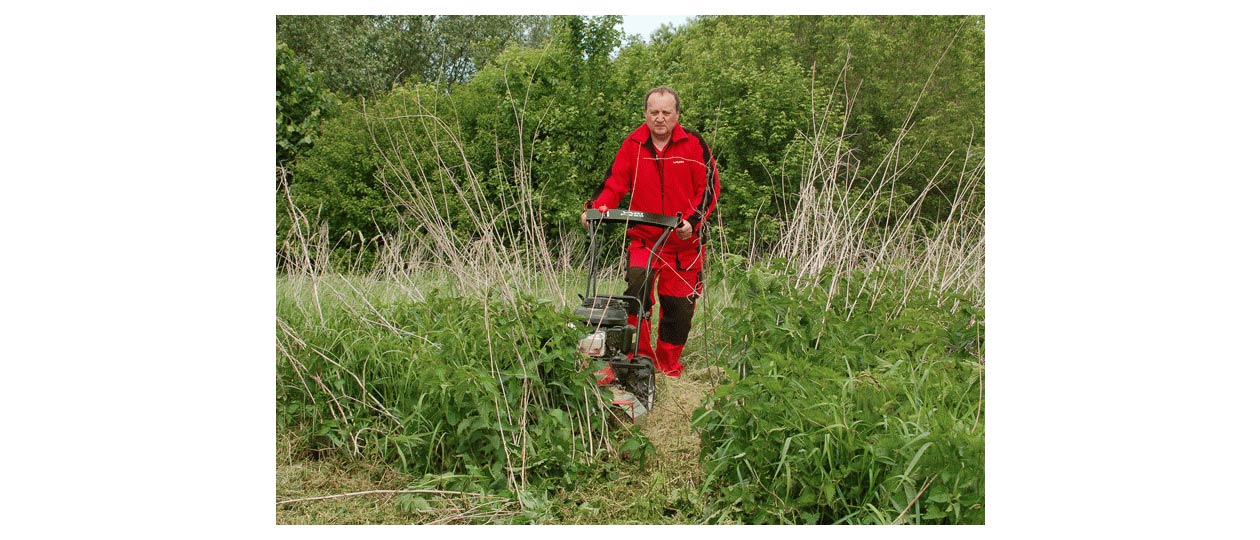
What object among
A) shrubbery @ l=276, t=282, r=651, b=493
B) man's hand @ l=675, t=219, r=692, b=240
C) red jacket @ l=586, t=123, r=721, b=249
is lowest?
shrubbery @ l=276, t=282, r=651, b=493

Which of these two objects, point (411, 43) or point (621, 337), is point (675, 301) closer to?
point (621, 337)

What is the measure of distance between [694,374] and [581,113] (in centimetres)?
283

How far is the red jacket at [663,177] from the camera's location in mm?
4434

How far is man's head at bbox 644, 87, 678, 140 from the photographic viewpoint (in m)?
4.23

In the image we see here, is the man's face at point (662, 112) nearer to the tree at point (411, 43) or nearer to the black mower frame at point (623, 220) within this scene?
the black mower frame at point (623, 220)

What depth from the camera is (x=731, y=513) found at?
2758mm

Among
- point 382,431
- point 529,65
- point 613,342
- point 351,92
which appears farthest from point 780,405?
point 351,92

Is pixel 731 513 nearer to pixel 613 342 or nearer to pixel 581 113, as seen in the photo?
pixel 613 342

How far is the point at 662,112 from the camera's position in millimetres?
4227

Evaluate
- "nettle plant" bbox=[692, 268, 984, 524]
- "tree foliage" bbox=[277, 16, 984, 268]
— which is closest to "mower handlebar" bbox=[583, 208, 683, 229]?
"nettle plant" bbox=[692, 268, 984, 524]

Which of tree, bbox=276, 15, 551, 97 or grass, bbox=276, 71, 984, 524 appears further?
tree, bbox=276, 15, 551, 97

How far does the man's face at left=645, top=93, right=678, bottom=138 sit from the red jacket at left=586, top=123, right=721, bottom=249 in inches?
4.0

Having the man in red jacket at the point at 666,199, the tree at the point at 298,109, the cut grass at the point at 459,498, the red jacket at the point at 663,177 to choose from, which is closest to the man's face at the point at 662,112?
the man in red jacket at the point at 666,199

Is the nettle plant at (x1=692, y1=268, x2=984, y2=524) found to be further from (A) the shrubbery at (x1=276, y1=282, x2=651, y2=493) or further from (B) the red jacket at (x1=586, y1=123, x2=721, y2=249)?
(B) the red jacket at (x1=586, y1=123, x2=721, y2=249)
